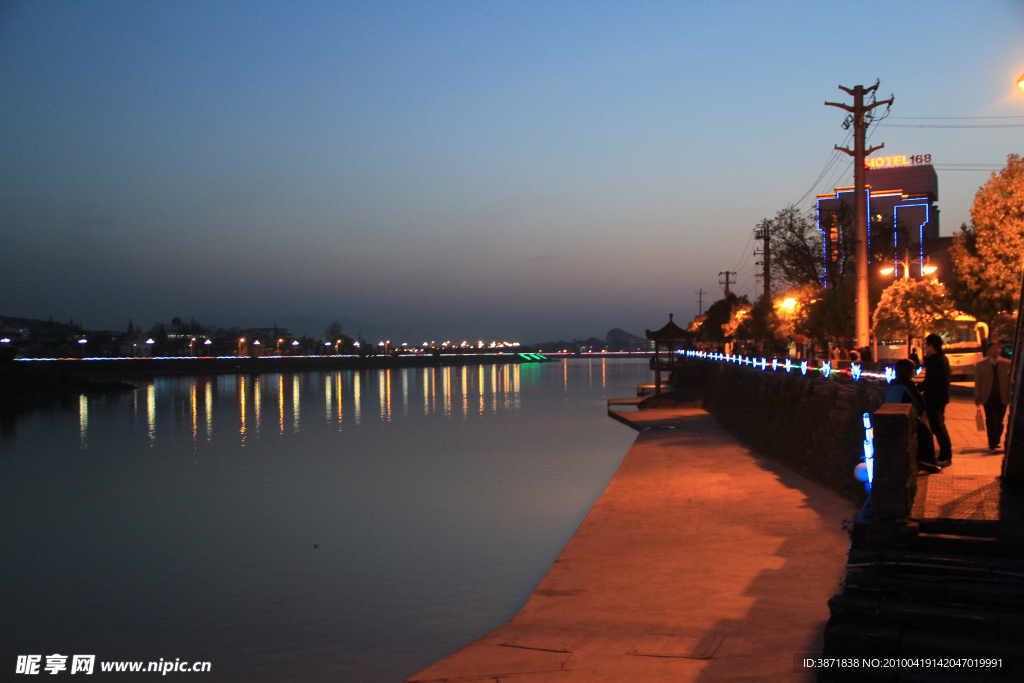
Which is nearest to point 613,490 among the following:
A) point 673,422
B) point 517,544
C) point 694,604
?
point 517,544

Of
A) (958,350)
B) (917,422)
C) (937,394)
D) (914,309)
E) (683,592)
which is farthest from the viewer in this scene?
(958,350)

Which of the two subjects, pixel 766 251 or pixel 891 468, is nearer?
pixel 891 468

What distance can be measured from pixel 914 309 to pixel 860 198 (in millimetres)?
8162

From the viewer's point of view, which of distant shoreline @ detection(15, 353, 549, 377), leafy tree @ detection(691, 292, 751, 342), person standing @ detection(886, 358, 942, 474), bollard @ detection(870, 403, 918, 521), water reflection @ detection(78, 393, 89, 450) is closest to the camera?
bollard @ detection(870, 403, 918, 521)

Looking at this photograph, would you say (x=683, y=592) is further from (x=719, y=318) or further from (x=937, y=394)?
(x=719, y=318)

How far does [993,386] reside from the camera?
8648 mm

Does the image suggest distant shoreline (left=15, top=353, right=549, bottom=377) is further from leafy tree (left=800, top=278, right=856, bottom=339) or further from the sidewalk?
the sidewalk

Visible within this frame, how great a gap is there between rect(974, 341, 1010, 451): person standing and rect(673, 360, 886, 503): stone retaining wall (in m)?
2.96

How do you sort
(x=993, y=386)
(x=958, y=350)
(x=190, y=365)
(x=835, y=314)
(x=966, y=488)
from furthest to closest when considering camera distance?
(x=190, y=365) → (x=835, y=314) → (x=958, y=350) → (x=993, y=386) → (x=966, y=488)

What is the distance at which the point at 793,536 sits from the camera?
11.2 meters

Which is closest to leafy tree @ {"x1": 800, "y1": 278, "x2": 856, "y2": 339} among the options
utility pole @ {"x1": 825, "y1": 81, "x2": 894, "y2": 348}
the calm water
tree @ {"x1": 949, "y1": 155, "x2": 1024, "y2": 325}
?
tree @ {"x1": 949, "y1": 155, "x2": 1024, "y2": 325}

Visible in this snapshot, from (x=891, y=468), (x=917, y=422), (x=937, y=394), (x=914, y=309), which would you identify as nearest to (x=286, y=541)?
(x=917, y=422)

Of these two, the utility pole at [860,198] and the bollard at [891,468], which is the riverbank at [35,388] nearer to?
the utility pole at [860,198]

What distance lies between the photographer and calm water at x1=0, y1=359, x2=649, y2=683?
33.1 feet
